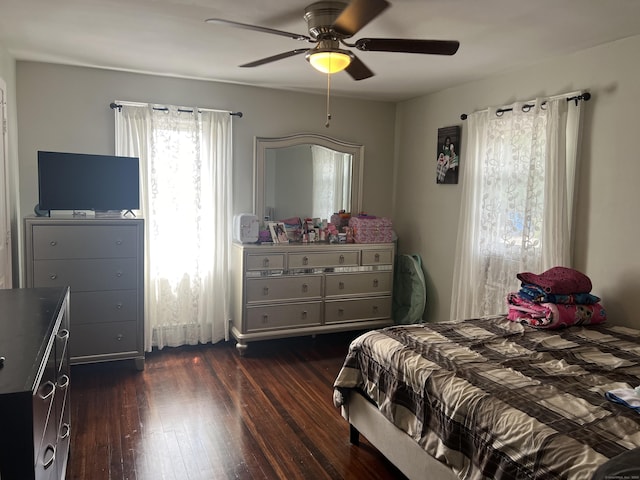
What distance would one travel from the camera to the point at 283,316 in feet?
13.8

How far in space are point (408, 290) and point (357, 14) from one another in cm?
325

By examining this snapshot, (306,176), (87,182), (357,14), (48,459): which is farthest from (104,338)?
(357,14)

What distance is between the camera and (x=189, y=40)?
3004mm

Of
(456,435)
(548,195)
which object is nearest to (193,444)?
(456,435)

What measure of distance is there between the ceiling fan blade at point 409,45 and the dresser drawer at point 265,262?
2.21m

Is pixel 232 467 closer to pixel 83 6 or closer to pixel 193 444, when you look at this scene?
pixel 193 444

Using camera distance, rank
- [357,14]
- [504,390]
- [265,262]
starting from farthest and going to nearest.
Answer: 1. [265,262]
2. [357,14]
3. [504,390]

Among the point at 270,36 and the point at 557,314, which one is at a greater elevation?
the point at 270,36

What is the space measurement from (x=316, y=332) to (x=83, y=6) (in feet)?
9.99

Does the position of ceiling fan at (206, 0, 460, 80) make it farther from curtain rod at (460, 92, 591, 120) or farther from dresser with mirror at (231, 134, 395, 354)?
dresser with mirror at (231, 134, 395, 354)

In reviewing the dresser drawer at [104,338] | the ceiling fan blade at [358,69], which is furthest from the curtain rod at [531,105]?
the dresser drawer at [104,338]

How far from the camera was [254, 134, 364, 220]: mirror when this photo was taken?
A: 447 cm

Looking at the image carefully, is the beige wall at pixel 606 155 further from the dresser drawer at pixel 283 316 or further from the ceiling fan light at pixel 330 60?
the dresser drawer at pixel 283 316

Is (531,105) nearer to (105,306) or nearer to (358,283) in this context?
(358,283)
